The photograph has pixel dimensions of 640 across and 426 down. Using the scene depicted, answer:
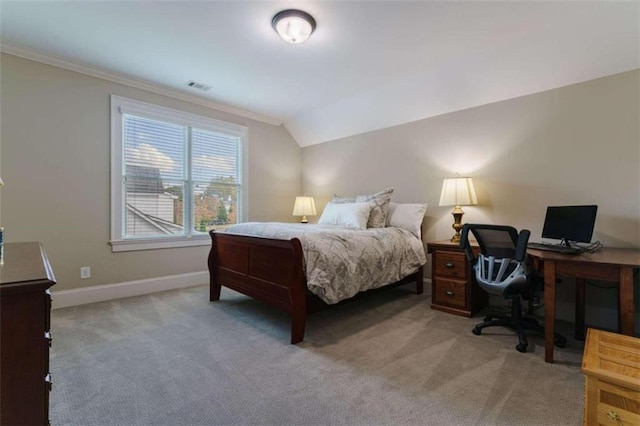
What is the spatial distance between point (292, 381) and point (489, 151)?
302 centimetres

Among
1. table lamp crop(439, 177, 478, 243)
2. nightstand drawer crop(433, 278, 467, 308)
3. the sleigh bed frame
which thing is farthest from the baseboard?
table lamp crop(439, 177, 478, 243)

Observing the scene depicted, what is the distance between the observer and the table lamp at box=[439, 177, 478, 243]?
3086 millimetres

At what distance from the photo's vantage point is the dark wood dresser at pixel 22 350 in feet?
2.44

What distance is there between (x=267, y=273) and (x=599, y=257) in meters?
2.39

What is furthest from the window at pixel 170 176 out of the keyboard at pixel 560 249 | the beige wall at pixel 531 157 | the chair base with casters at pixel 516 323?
the keyboard at pixel 560 249

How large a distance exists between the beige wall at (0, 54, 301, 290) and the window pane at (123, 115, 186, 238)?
0.23 metres

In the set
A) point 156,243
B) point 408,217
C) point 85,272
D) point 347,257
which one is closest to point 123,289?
point 85,272

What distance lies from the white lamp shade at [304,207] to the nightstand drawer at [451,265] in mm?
2362

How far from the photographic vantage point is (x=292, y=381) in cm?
171

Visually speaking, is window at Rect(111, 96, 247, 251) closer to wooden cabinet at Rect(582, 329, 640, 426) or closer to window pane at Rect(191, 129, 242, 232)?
window pane at Rect(191, 129, 242, 232)

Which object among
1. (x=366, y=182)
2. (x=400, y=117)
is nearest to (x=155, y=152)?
(x=366, y=182)

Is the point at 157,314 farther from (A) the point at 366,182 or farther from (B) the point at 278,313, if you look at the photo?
(A) the point at 366,182

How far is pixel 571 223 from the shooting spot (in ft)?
7.65

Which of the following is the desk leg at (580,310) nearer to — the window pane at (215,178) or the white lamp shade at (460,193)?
the white lamp shade at (460,193)
